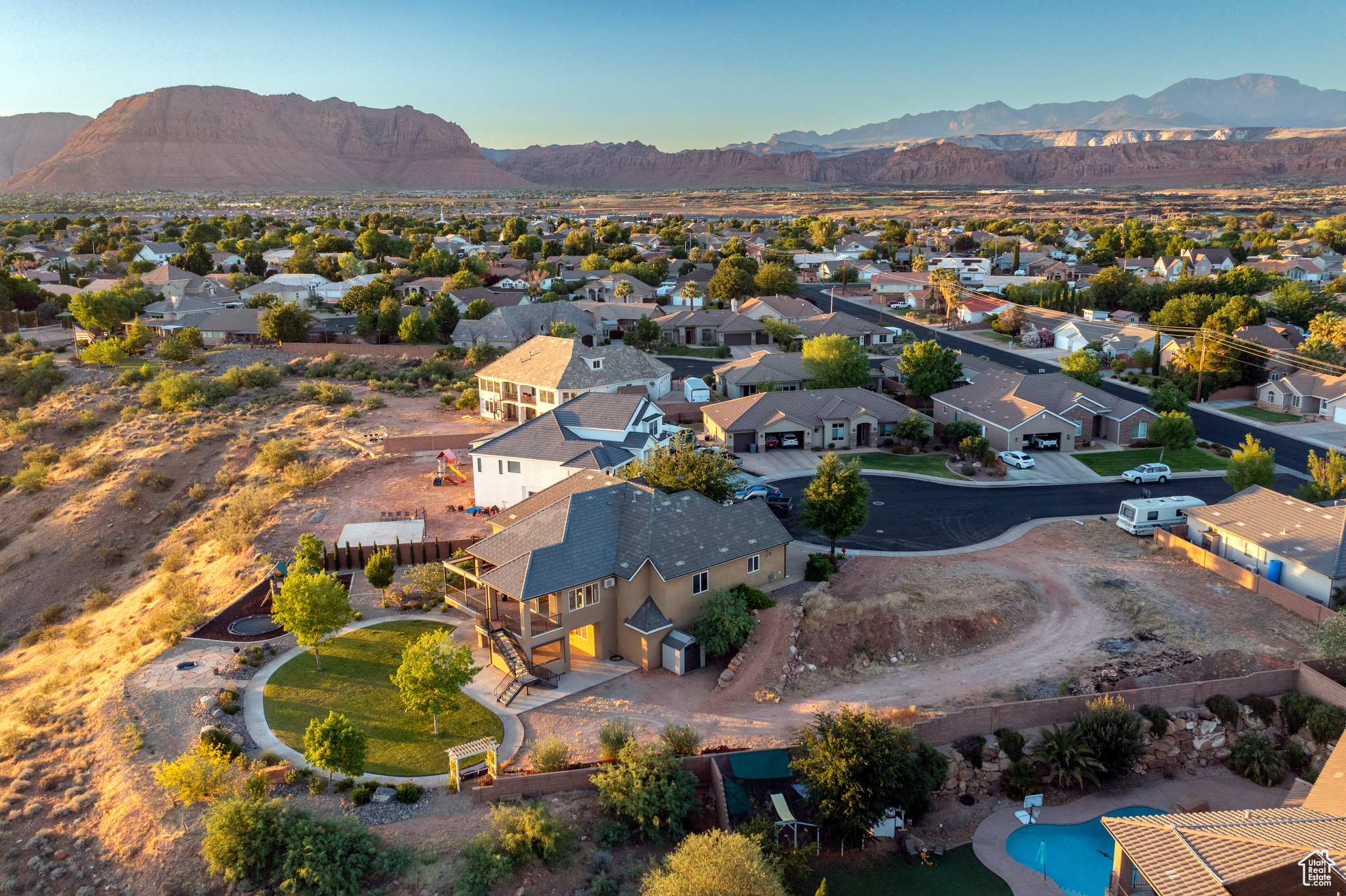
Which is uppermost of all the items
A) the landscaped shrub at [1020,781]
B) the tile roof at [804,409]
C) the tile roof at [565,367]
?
the tile roof at [565,367]

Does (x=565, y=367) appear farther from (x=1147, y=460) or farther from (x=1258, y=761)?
(x=1258, y=761)

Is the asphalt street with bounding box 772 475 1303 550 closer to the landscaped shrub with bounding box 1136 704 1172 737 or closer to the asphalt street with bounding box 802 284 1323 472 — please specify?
the asphalt street with bounding box 802 284 1323 472

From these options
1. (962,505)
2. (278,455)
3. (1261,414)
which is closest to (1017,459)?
(962,505)

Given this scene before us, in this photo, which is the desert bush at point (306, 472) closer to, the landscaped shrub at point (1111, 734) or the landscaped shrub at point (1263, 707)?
the landscaped shrub at point (1111, 734)

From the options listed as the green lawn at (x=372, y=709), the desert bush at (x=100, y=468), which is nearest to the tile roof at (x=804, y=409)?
the green lawn at (x=372, y=709)

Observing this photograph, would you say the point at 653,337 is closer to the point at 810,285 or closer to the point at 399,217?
the point at 810,285

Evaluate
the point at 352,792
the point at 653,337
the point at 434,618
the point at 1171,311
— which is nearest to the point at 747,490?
the point at 434,618
